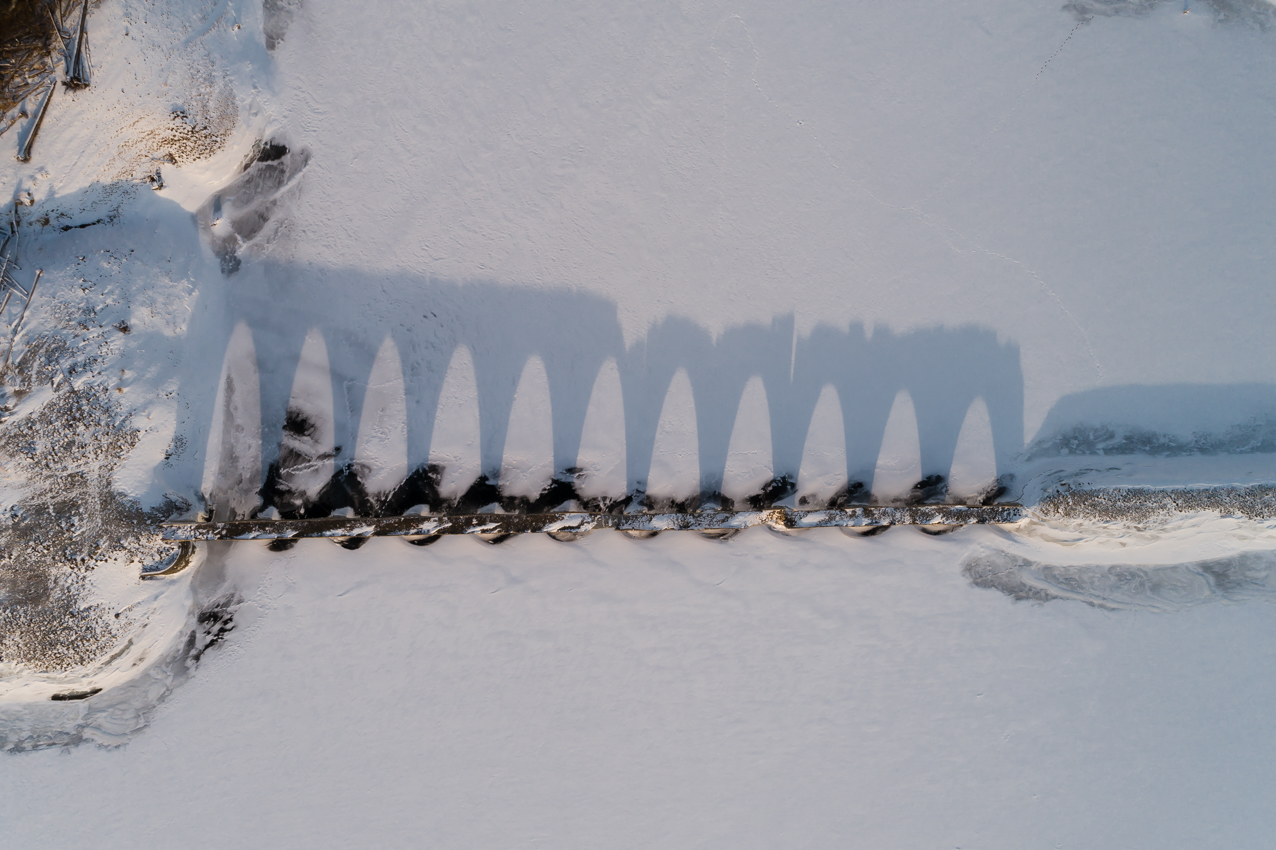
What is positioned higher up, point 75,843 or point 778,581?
point 778,581

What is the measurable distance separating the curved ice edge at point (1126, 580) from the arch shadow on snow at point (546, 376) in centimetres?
65

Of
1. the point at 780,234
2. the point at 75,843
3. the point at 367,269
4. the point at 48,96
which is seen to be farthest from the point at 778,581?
the point at 48,96

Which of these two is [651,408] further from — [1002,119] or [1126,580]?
[1126,580]

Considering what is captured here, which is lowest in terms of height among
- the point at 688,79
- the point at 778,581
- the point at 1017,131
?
the point at 778,581

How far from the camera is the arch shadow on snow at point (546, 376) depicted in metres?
3.52

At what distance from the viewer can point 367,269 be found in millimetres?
3609

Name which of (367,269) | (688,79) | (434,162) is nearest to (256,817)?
(367,269)

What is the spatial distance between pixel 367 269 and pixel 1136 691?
5.75 m

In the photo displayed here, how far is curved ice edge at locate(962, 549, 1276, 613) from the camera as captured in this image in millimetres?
3691

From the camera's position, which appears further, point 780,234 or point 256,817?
point 780,234

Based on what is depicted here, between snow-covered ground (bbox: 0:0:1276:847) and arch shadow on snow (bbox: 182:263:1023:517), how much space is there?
0.09 ft

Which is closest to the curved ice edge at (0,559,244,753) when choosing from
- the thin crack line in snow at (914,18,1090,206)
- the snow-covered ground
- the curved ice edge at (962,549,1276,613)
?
the snow-covered ground

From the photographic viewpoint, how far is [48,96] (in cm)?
337

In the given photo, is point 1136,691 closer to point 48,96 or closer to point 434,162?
point 434,162
